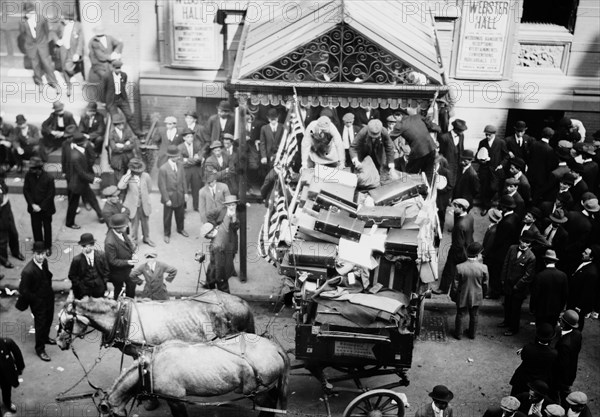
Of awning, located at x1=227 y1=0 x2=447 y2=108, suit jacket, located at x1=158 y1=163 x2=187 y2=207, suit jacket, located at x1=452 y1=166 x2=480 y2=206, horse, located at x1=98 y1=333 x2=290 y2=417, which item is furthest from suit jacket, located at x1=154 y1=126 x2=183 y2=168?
horse, located at x1=98 y1=333 x2=290 y2=417

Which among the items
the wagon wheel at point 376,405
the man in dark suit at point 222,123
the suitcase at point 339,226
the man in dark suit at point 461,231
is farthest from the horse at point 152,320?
the man in dark suit at point 222,123

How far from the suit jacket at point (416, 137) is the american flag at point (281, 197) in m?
2.21

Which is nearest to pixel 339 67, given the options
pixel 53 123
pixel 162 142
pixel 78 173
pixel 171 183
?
pixel 171 183

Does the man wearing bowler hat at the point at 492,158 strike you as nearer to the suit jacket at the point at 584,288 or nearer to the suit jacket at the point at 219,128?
the suit jacket at the point at 584,288

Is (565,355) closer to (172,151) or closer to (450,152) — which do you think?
(450,152)

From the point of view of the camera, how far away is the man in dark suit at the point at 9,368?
411 inches

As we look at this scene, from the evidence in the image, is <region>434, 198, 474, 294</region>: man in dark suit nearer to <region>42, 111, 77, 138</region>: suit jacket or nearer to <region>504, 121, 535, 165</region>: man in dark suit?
<region>504, 121, 535, 165</region>: man in dark suit

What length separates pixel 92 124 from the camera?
17281mm

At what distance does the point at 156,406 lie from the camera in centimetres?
1112

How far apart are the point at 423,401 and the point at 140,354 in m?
4.49

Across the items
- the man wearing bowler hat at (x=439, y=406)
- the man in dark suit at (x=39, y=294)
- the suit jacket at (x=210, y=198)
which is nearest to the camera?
the man wearing bowler hat at (x=439, y=406)

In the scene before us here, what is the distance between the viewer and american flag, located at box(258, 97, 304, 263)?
1197 cm

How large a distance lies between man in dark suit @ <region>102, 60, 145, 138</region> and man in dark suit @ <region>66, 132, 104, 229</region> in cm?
204

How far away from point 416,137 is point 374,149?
2.10 meters
